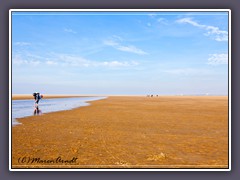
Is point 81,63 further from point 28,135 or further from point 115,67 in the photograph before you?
point 28,135

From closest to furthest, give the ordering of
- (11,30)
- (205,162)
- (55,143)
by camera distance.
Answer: (205,162) → (11,30) → (55,143)

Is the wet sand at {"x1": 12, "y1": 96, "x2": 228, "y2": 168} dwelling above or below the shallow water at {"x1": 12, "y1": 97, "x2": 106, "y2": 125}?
below

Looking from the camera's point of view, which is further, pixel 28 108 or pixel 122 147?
pixel 28 108

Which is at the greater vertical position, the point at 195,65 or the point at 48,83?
the point at 195,65

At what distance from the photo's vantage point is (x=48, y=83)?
8.54 metres

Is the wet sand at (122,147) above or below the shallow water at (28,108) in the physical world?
below

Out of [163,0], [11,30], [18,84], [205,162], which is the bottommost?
[205,162]

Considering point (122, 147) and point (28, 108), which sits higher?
point (28, 108)

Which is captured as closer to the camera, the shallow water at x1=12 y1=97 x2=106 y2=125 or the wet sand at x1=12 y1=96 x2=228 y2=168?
the wet sand at x1=12 y1=96 x2=228 y2=168

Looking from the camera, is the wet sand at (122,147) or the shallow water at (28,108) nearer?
the wet sand at (122,147)

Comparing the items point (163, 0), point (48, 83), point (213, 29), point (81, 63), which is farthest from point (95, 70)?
point (213, 29)

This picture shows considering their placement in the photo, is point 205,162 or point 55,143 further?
point 55,143

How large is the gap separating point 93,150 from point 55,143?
1.47 metres

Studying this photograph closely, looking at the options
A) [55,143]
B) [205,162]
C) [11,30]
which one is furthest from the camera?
[55,143]
